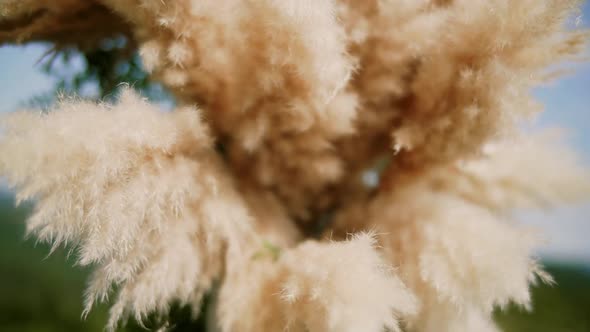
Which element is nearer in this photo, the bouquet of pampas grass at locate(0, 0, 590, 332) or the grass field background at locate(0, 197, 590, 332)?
the bouquet of pampas grass at locate(0, 0, 590, 332)

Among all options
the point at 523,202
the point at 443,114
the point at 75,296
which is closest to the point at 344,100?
the point at 443,114

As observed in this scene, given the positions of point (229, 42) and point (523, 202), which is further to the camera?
point (523, 202)

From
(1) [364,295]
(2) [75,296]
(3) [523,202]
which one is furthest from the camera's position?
(2) [75,296]

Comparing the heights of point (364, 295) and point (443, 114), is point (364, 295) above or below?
below

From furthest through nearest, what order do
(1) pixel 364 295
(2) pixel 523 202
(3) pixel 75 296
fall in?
(3) pixel 75 296 → (2) pixel 523 202 → (1) pixel 364 295

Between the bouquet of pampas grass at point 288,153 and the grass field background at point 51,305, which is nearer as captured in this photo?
the bouquet of pampas grass at point 288,153

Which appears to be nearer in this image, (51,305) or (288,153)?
(288,153)

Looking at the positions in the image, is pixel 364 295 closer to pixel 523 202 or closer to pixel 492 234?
pixel 492 234

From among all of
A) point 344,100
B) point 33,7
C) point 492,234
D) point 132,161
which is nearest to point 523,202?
point 492,234
